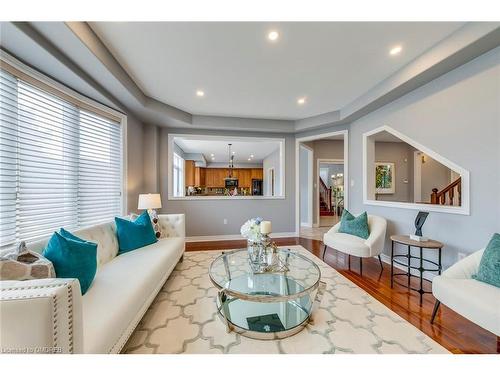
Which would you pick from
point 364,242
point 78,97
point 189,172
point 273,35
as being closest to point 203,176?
point 189,172

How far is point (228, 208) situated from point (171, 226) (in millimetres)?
1738

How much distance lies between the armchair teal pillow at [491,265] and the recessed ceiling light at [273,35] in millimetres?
2528

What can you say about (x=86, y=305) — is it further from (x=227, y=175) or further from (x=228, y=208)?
(x=227, y=175)

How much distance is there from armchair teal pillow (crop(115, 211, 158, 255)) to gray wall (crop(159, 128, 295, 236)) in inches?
72.0

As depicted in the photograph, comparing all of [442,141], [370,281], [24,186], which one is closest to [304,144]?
[442,141]

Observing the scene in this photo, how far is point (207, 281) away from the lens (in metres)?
2.54

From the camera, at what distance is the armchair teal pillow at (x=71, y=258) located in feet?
4.45

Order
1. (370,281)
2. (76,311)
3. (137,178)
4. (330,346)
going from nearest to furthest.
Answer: (76,311) → (330,346) → (370,281) → (137,178)

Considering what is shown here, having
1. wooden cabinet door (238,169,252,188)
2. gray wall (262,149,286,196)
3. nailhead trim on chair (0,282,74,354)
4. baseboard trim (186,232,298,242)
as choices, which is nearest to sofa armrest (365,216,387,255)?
baseboard trim (186,232,298,242)

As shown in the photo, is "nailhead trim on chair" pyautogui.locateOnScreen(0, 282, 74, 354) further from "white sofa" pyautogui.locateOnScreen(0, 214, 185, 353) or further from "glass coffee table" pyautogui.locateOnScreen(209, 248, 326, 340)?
"glass coffee table" pyautogui.locateOnScreen(209, 248, 326, 340)

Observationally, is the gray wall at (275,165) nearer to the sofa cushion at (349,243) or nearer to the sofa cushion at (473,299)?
the sofa cushion at (349,243)

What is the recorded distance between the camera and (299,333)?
5.39 feet
